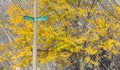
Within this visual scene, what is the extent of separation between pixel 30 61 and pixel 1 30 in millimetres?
20512

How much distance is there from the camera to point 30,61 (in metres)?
16.1

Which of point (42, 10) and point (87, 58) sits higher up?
point (42, 10)

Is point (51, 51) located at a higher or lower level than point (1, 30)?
higher

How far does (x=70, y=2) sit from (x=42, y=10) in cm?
118

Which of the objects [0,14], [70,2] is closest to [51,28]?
[70,2]

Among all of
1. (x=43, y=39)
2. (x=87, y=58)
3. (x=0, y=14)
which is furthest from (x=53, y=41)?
(x=0, y=14)

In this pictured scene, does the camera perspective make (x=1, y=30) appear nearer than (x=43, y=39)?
No

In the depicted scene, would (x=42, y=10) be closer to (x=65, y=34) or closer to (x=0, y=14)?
(x=65, y=34)

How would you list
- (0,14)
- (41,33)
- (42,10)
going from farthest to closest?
(0,14) → (42,10) → (41,33)

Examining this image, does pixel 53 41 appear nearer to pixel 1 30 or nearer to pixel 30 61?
pixel 30 61

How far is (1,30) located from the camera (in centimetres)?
3616

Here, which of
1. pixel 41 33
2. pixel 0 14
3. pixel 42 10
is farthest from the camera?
→ pixel 0 14

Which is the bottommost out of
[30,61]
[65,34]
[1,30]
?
[1,30]

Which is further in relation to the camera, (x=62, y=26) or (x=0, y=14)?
(x=0, y=14)
